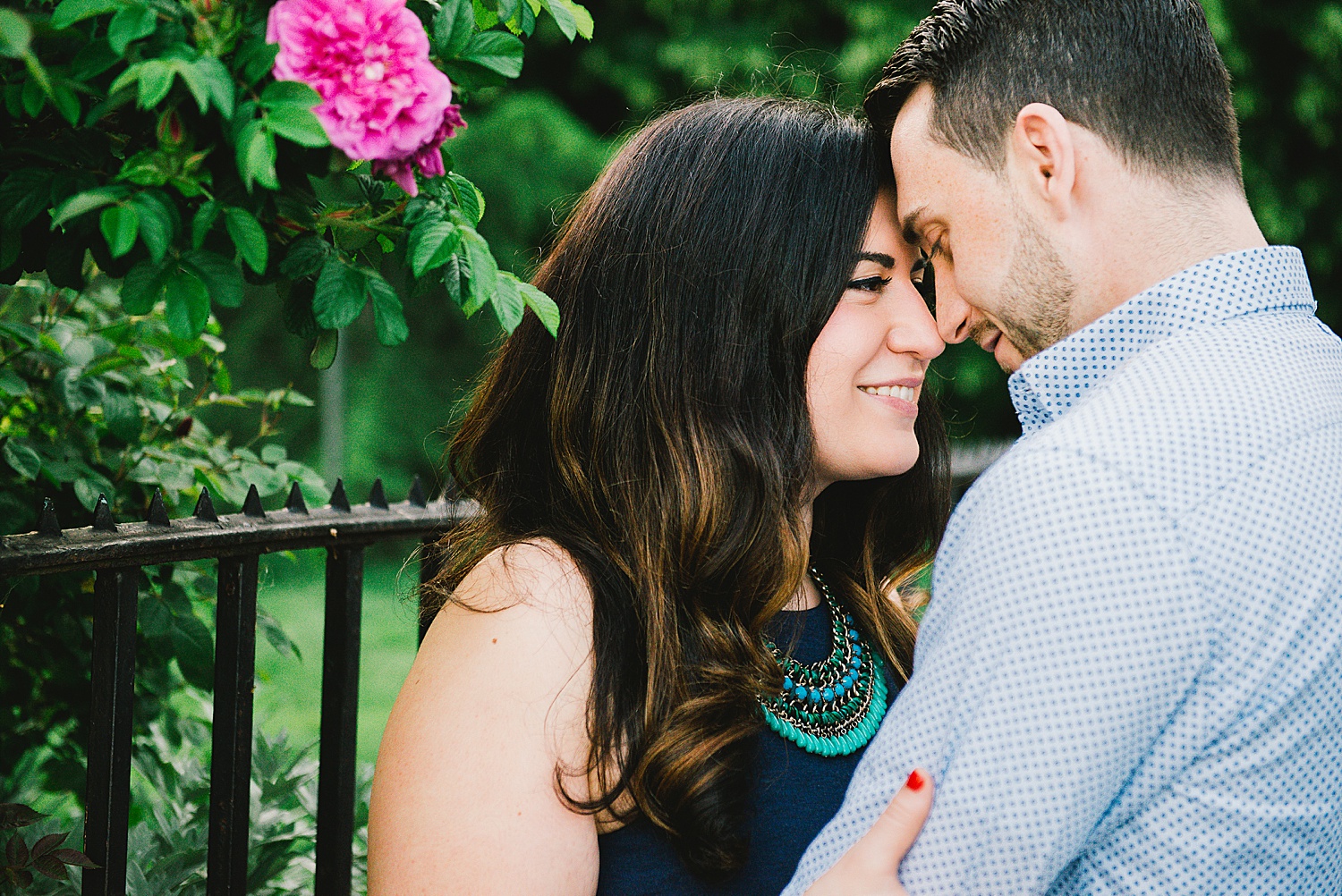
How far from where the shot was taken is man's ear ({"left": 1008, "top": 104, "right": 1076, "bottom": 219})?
168cm

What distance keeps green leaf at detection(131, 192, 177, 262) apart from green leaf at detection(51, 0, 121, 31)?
0.16m

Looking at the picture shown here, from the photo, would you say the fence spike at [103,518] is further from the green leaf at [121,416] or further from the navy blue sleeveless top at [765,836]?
the navy blue sleeveless top at [765,836]

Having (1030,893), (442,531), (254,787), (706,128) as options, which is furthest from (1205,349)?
(254,787)

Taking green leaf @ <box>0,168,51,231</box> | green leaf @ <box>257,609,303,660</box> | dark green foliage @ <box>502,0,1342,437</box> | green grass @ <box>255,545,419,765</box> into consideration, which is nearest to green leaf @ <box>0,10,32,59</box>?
green leaf @ <box>0,168,51,231</box>

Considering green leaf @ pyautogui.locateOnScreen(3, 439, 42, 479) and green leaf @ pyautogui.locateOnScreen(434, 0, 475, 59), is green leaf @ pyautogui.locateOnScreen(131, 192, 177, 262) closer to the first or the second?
green leaf @ pyautogui.locateOnScreen(434, 0, 475, 59)

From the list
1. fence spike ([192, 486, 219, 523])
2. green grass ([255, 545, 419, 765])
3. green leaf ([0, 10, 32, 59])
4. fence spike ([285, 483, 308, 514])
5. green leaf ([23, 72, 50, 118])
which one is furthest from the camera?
green grass ([255, 545, 419, 765])

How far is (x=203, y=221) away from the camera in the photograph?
111cm

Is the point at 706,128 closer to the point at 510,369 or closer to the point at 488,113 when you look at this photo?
the point at 510,369

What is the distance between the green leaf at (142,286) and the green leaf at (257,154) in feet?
0.61

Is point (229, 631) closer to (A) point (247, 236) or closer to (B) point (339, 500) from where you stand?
(B) point (339, 500)

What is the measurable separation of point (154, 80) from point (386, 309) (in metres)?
0.36

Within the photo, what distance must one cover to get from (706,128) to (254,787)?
1.69 meters

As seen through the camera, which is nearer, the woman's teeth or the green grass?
the woman's teeth

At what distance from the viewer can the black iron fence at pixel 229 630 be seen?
1.70m
